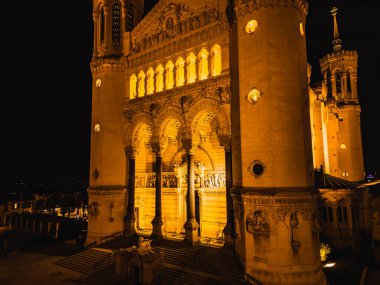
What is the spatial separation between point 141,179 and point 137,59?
12089mm

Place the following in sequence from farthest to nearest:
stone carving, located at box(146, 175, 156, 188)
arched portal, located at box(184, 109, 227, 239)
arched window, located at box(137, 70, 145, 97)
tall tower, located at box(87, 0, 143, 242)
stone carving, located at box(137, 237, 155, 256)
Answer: stone carving, located at box(146, 175, 156, 188) < arched window, located at box(137, 70, 145, 97) < tall tower, located at box(87, 0, 143, 242) < arched portal, located at box(184, 109, 227, 239) < stone carving, located at box(137, 237, 155, 256)

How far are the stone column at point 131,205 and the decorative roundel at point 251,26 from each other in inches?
615

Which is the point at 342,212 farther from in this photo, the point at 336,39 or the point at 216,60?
the point at 336,39

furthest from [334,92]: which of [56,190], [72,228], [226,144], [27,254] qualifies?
[56,190]

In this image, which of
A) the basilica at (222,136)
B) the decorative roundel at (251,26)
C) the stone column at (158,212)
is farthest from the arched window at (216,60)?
the stone column at (158,212)

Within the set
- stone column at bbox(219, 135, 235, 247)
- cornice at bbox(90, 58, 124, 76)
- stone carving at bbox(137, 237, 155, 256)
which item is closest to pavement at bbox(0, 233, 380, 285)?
stone carving at bbox(137, 237, 155, 256)

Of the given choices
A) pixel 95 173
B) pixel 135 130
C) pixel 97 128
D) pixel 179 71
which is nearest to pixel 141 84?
pixel 135 130

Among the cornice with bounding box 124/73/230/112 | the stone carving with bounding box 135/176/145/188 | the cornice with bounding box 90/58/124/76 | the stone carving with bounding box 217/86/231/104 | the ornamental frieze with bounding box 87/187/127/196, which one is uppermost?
the cornice with bounding box 90/58/124/76

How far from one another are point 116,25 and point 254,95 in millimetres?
19528

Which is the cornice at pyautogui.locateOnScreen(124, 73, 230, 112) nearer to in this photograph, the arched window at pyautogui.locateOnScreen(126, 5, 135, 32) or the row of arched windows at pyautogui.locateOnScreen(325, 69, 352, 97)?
the arched window at pyautogui.locateOnScreen(126, 5, 135, 32)

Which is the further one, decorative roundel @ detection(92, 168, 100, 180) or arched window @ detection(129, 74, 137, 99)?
arched window @ detection(129, 74, 137, 99)

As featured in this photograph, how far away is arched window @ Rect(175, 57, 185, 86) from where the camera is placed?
25.9m

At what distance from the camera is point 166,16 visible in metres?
27.3

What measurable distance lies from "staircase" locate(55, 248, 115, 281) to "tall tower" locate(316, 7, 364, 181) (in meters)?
28.6
